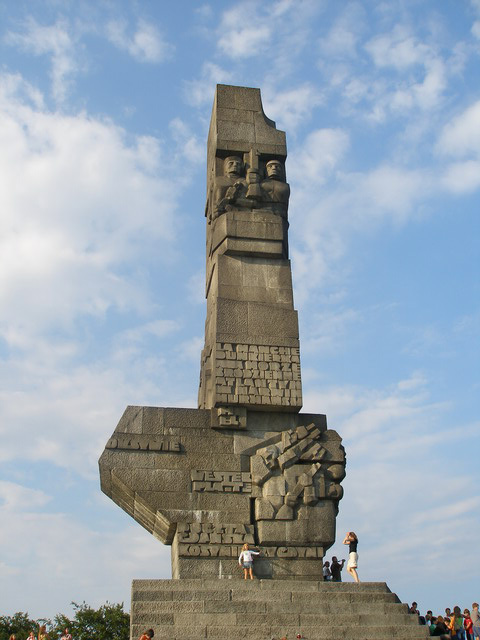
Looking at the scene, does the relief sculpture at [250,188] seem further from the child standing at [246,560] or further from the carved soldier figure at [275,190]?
the child standing at [246,560]

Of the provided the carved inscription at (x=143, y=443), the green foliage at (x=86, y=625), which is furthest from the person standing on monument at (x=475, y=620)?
the green foliage at (x=86, y=625)

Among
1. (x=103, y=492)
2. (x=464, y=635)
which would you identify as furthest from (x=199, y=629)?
(x=464, y=635)

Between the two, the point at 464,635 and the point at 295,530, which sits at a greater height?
the point at 295,530

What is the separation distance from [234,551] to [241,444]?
7.12 ft

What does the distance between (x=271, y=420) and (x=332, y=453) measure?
1.44 meters

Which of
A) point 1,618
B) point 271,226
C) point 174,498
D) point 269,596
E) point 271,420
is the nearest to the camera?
point 269,596

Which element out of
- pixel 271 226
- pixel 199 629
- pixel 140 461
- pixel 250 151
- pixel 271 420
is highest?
pixel 250 151

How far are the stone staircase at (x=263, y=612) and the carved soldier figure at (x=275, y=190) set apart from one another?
8684 mm

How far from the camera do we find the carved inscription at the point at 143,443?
1550 cm

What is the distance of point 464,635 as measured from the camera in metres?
14.5

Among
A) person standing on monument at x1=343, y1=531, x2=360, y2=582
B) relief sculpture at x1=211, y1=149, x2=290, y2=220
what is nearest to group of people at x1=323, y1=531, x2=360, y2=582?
person standing on monument at x1=343, y1=531, x2=360, y2=582

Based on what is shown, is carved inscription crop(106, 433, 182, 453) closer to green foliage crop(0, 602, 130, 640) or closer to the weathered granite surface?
the weathered granite surface

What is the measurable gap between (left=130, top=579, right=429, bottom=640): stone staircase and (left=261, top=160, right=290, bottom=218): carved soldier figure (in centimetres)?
868

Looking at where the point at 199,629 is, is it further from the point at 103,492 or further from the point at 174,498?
the point at 103,492
